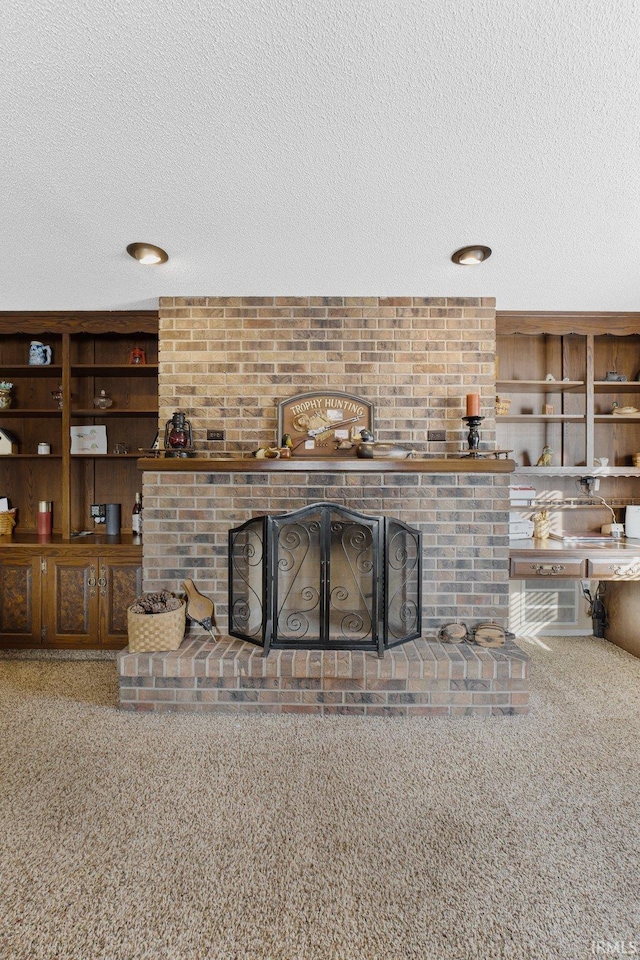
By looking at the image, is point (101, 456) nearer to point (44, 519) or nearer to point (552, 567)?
point (44, 519)

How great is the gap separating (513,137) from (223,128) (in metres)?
0.90

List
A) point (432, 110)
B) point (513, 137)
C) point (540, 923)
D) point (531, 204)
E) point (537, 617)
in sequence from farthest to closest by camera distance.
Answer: point (537, 617), point (531, 204), point (513, 137), point (432, 110), point (540, 923)

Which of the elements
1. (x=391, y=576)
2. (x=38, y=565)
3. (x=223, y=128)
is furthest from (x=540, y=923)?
(x=38, y=565)

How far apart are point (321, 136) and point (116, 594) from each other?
2.74 metres

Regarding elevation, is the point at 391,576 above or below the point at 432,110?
below

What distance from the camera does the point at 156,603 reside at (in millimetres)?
2320

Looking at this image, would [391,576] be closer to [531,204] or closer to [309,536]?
[309,536]

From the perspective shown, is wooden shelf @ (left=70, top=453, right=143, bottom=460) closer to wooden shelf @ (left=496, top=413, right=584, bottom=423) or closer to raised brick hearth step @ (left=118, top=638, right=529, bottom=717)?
raised brick hearth step @ (left=118, top=638, right=529, bottom=717)

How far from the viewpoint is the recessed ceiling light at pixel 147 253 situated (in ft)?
6.67

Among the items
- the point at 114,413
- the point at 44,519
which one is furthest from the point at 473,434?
the point at 44,519

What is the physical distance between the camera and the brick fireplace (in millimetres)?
2414

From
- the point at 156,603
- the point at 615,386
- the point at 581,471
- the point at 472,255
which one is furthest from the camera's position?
the point at 615,386

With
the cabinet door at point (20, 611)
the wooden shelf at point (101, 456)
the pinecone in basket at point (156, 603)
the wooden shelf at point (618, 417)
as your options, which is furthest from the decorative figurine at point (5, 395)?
the wooden shelf at point (618, 417)

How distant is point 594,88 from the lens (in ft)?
3.99
